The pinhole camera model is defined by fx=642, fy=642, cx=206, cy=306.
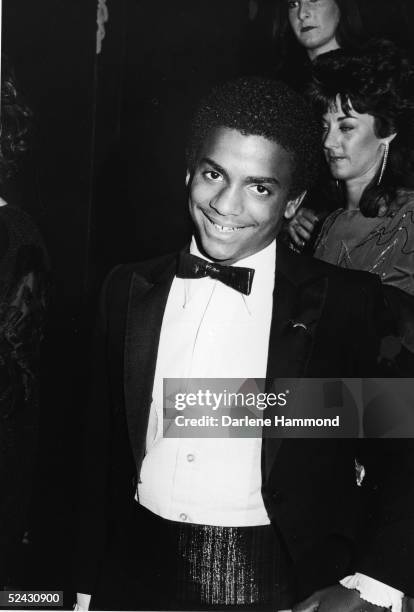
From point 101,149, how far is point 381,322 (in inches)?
28.5

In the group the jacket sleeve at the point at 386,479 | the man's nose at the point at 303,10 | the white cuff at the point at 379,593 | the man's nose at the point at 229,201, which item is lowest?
the white cuff at the point at 379,593

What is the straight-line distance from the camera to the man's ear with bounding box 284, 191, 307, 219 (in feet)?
4.03

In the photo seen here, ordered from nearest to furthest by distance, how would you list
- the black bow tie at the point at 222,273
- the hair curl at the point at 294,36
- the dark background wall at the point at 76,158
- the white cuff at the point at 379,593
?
1. the white cuff at the point at 379,593
2. the black bow tie at the point at 222,273
3. the hair curl at the point at 294,36
4. the dark background wall at the point at 76,158

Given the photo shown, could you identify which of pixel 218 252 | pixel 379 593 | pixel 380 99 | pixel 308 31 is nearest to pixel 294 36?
pixel 308 31

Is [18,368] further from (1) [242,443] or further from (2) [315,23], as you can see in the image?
(2) [315,23]

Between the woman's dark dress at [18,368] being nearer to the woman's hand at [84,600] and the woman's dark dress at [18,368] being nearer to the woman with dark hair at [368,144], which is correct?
the woman's hand at [84,600]

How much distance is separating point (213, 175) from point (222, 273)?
184mm

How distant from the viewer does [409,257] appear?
124 cm

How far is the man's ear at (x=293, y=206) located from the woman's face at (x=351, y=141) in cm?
11

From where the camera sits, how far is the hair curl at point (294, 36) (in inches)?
52.1

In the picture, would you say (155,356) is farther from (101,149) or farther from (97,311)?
(101,149)

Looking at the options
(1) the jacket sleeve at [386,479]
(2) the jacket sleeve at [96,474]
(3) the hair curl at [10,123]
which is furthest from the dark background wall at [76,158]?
(1) the jacket sleeve at [386,479]

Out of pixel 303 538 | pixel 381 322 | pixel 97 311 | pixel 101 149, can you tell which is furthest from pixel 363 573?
pixel 101 149

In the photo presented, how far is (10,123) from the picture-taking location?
56.9 inches
